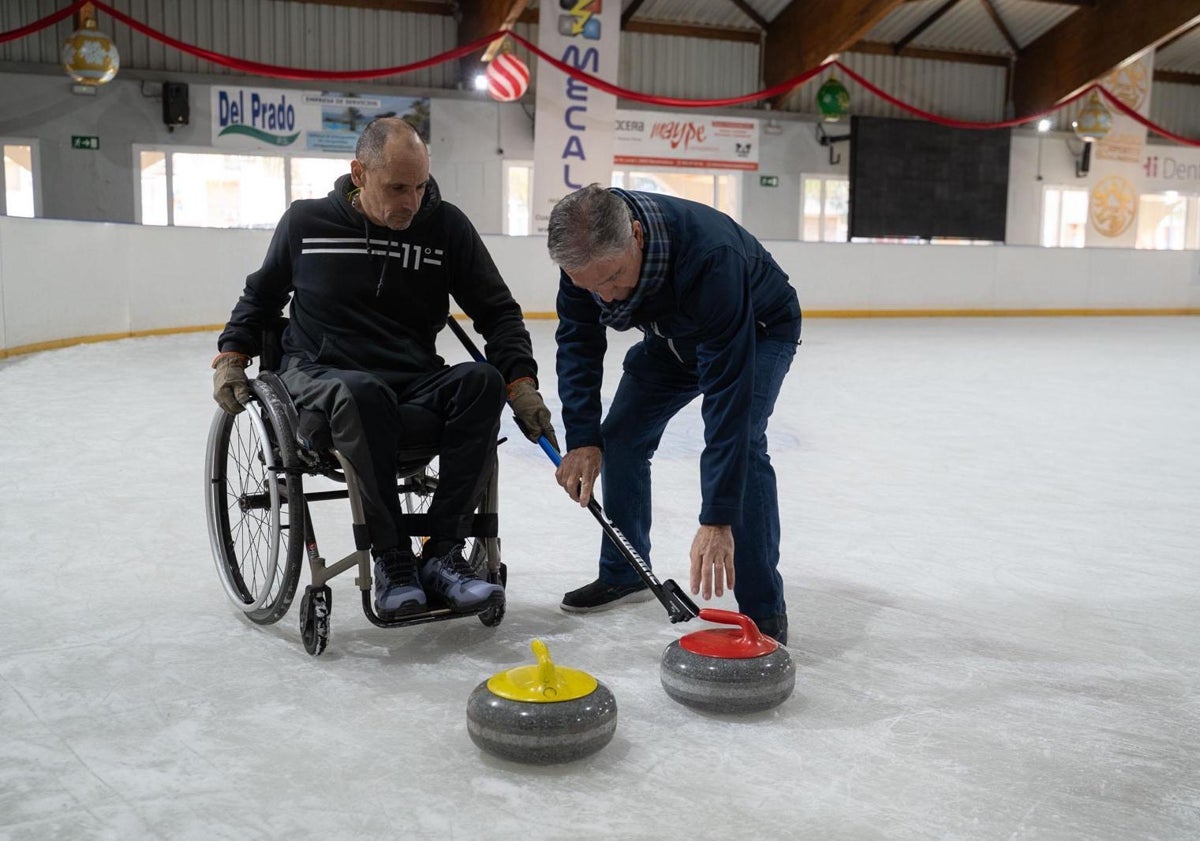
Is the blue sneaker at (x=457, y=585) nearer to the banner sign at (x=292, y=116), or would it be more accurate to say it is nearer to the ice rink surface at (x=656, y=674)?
the ice rink surface at (x=656, y=674)

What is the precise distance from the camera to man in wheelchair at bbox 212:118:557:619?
192 centimetres

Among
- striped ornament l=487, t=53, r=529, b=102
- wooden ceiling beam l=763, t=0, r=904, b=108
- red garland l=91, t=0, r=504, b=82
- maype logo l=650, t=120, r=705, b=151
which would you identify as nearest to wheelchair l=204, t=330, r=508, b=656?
red garland l=91, t=0, r=504, b=82

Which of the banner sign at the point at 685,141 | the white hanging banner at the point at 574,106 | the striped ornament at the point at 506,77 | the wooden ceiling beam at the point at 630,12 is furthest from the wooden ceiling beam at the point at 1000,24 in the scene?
the striped ornament at the point at 506,77

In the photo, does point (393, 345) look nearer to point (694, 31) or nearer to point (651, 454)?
point (651, 454)

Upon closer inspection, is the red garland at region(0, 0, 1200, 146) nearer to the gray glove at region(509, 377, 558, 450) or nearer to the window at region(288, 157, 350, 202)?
the window at region(288, 157, 350, 202)

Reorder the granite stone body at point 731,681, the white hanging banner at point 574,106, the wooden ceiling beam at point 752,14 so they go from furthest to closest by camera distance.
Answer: the wooden ceiling beam at point 752,14 → the white hanging banner at point 574,106 → the granite stone body at point 731,681

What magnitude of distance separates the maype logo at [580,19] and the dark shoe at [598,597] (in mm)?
8435

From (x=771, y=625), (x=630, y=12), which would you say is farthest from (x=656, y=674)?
(x=630, y=12)

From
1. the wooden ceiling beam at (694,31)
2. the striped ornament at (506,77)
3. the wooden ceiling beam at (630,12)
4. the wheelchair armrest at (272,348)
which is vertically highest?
the wooden ceiling beam at (630,12)

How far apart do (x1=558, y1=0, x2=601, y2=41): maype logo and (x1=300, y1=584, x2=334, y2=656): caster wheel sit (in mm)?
8731

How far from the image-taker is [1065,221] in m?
15.2

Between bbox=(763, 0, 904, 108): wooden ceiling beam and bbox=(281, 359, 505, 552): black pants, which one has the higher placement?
bbox=(763, 0, 904, 108): wooden ceiling beam

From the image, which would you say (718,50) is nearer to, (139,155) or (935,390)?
(139,155)

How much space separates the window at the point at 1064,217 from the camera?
1506 cm
